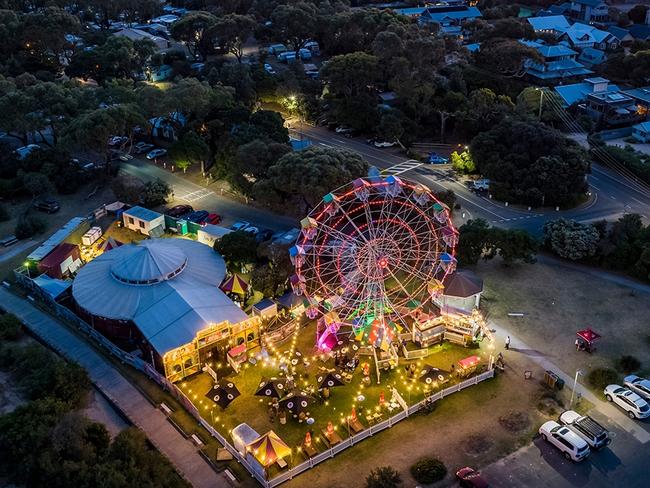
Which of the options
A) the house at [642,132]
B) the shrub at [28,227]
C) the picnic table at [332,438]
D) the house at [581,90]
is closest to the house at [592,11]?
the house at [581,90]

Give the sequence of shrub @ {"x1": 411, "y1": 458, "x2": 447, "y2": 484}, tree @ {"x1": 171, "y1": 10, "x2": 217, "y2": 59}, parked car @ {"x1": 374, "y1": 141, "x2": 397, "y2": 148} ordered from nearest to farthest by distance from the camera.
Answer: shrub @ {"x1": 411, "y1": 458, "x2": 447, "y2": 484} → parked car @ {"x1": 374, "y1": 141, "x2": 397, "y2": 148} → tree @ {"x1": 171, "y1": 10, "x2": 217, "y2": 59}

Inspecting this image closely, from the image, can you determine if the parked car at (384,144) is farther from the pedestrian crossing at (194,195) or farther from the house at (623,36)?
the house at (623,36)

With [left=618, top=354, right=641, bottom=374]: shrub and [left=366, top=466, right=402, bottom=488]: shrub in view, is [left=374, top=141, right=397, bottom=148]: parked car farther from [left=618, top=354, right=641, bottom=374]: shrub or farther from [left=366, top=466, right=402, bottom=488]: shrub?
[left=366, top=466, right=402, bottom=488]: shrub

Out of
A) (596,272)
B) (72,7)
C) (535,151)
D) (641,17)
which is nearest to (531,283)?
(596,272)

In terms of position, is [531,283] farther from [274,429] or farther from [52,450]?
[52,450]

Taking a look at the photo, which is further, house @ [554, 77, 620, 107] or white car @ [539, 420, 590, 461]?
house @ [554, 77, 620, 107]

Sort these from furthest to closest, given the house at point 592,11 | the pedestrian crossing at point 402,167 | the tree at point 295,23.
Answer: the house at point 592,11 → the tree at point 295,23 → the pedestrian crossing at point 402,167

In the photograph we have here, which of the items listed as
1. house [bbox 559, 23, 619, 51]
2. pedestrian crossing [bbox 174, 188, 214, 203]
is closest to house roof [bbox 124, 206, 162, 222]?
pedestrian crossing [bbox 174, 188, 214, 203]
